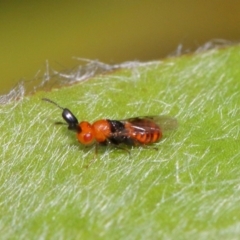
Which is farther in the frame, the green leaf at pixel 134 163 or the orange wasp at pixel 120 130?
the orange wasp at pixel 120 130

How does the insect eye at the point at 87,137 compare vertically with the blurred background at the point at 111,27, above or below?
below

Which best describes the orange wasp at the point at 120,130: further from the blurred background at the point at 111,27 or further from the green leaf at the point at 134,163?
the blurred background at the point at 111,27

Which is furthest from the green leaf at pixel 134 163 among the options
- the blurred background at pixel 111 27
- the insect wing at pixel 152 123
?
the blurred background at pixel 111 27

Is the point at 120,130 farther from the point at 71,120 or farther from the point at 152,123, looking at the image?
the point at 71,120

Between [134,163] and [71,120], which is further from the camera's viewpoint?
[71,120]

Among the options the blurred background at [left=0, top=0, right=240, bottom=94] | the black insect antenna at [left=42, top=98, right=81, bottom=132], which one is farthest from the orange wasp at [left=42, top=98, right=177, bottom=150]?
the blurred background at [left=0, top=0, right=240, bottom=94]

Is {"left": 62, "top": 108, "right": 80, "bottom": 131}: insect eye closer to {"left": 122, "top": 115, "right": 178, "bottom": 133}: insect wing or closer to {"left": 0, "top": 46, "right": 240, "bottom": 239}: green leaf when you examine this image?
{"left": 0, "top": 46, "right": 240, "bottom": 239}: green leaf

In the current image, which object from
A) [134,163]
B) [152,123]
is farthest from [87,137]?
[152,123]

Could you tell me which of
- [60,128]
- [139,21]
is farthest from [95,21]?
[60,128]
